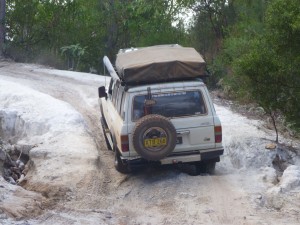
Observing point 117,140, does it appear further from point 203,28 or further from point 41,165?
point 203,28

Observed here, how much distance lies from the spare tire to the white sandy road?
2.11ft

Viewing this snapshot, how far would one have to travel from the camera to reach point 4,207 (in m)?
9.05

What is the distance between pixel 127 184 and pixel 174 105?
1.57 meters

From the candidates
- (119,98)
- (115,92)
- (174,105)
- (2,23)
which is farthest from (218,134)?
(2,23)

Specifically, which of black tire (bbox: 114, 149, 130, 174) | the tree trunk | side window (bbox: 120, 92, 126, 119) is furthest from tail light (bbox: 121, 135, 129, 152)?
the tree trunk

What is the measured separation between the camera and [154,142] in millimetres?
10555

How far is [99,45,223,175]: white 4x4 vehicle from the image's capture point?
34.5ft

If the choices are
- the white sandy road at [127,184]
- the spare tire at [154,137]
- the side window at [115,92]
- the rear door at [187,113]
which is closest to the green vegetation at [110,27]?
the white sandy road at [127,184]

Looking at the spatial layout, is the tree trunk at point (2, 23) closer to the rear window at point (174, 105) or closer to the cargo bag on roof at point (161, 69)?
the cargo bag on roof at point (161, 69)

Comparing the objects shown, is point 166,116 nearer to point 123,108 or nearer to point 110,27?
point 123,108

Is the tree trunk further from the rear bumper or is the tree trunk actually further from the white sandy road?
the rear bumper

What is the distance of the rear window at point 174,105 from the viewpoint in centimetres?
1088

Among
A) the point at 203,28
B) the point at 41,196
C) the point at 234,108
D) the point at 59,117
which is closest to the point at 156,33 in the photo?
the point at 203,28

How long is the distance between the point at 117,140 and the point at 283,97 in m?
3.98
